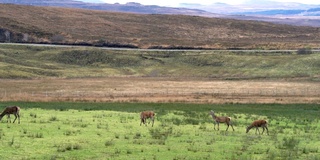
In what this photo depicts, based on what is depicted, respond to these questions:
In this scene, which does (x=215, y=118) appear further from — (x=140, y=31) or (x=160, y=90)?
(x=140, y=31)

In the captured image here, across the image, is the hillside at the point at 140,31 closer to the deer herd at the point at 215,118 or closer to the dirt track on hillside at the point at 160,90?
the dirt track on hillside at the point at 160,90

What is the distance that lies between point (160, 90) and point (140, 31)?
88.5 metres

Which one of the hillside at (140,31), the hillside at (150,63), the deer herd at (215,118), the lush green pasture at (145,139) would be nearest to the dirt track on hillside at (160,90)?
the hillside at (150,63)

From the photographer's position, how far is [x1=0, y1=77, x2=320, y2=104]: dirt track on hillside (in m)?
55.1

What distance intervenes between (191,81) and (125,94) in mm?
18853

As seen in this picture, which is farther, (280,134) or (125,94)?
(125,94)

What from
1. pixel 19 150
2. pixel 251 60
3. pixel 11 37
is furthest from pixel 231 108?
pixel 11 37

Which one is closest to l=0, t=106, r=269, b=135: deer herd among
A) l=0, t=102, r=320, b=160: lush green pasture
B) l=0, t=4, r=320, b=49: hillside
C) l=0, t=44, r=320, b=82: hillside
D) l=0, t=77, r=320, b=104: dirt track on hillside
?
l=0, t=102, r=320, b=160: lush green pasture

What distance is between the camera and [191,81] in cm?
7688

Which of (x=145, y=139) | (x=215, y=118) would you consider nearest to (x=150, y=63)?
(x=215, y=118)

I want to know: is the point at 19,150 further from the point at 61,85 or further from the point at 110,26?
the point at 110,26

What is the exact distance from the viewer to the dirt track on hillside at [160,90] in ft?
181

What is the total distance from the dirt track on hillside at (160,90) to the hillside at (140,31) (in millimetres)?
43606

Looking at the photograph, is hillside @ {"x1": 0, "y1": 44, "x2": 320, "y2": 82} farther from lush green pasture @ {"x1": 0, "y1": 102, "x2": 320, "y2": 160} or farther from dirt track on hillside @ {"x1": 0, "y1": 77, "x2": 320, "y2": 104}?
lush green pasture @ {"x1": 0, "y1": 102, "x2": 320, "y2": 160}
